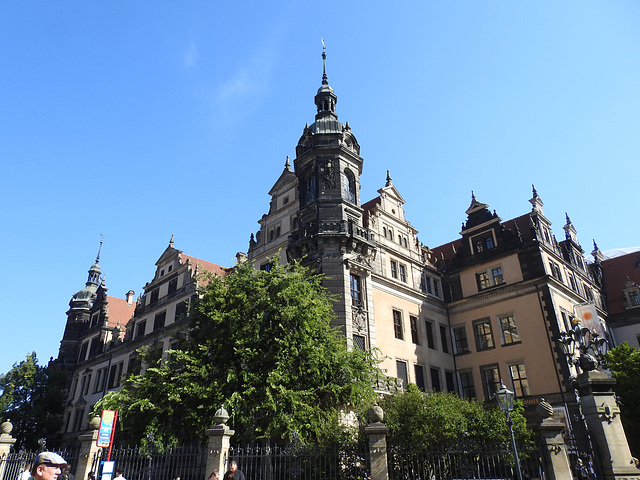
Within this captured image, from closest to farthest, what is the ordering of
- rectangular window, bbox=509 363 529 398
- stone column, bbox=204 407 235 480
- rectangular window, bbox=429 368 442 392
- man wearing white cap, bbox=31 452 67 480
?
man wearing white cap, bbox=31 452 67 480
stone column, bbox=204 407 235 480
rectangular window, bbox=509 363 529 398
rectangular window, bbox=429 368 442 392

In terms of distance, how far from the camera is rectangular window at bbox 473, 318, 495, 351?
3353cm

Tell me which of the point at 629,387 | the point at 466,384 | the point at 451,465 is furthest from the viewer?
the point at 466,384

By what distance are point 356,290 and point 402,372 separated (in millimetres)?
6495

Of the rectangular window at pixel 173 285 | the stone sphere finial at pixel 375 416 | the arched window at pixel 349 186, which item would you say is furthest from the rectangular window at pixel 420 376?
the rectangular window at pixel 173 285

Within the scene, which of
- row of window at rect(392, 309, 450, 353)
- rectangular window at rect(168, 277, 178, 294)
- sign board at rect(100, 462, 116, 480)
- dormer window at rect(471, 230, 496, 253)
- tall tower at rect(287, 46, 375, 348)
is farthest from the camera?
rectangular window at rect(168, 277, 178, 294)

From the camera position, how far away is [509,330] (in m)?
32.8

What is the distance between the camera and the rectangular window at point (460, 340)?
34.9 meters

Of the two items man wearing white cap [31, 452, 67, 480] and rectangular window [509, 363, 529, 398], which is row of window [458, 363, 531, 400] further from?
man wearing white cap [31, 452, 67, 480]

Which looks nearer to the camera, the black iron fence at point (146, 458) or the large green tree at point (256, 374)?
the black iron fence at point (146, 458)

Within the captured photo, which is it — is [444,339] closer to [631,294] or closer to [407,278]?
[407,278]

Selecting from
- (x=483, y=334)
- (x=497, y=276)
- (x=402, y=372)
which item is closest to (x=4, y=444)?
(x=402, y=372)

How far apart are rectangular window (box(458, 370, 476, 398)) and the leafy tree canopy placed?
12.4 metres

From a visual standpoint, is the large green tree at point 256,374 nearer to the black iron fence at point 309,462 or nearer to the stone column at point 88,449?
the black iron fence at point 309,462

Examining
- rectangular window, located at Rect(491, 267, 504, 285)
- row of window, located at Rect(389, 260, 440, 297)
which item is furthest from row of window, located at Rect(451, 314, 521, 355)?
row of window, located at Rect(389, 260, 440, 297)
